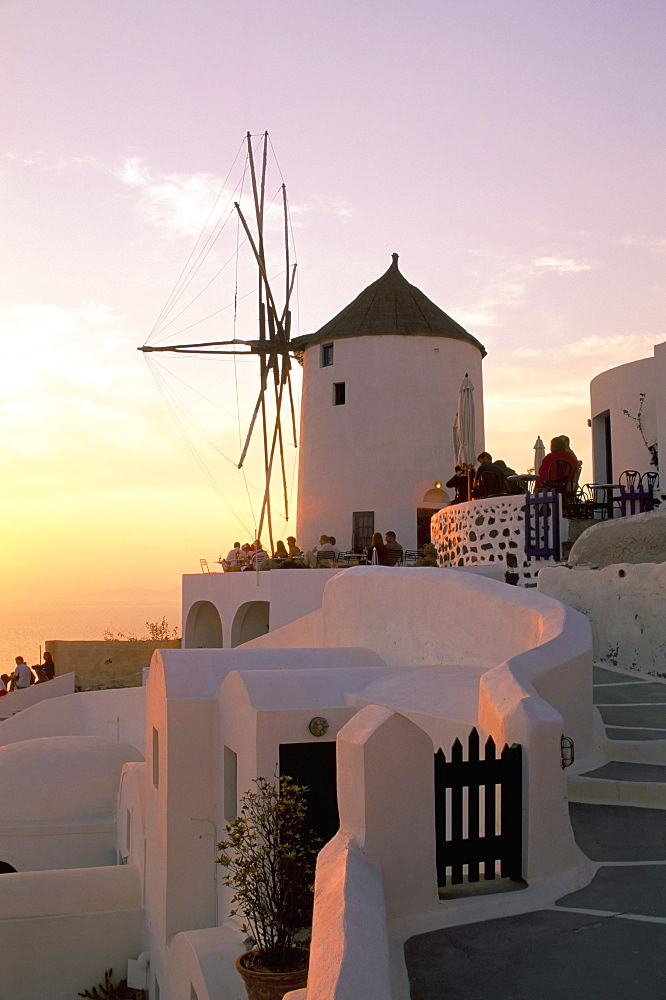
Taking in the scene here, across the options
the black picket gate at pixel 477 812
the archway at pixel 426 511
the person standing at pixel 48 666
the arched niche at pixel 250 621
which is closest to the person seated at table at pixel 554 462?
the arched niche at pixel 250 621

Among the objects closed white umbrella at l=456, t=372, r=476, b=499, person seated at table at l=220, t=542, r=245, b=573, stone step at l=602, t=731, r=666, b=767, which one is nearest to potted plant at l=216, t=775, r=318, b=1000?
stone step at l=602, t=731, r=666, b=767

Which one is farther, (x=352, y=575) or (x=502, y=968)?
(x=352, y=575)

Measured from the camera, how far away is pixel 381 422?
23.7 meters

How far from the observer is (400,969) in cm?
355

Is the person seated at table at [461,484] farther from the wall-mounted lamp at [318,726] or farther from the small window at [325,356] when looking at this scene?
the wall-mounted lamp at [318,726]

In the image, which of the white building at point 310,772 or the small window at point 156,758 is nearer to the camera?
the white building at point 310,772

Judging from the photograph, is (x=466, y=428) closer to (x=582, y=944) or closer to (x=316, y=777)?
(x=316, y=777)

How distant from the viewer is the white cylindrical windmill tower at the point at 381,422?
23422mm

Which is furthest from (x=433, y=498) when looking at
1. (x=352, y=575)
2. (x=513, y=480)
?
(x=352, y=575)

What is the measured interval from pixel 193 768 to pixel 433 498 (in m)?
16.1

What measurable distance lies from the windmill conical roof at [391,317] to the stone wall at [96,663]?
9.06 meters

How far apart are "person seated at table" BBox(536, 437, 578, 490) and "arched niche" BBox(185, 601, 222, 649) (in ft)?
34.9

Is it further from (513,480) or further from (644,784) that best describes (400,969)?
(513,480)

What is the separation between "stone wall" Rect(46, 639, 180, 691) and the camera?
21688 mm
